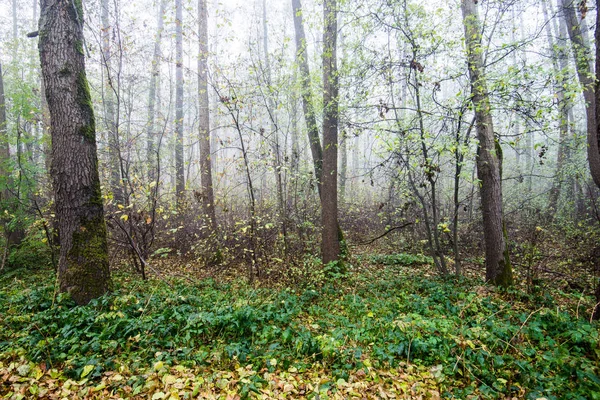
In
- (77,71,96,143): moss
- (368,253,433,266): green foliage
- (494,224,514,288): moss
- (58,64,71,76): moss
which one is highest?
(58,64,71,76): moss

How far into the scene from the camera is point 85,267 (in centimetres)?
452

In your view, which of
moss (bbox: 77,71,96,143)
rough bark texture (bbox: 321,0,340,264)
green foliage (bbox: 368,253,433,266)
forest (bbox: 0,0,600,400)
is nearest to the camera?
forest (bbox: 0,0,600,400)

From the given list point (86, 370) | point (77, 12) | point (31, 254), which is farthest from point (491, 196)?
point (31, 254)

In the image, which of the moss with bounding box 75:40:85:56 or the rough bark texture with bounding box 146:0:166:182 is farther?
the rough bark texture with bounding box 146:0:166:182

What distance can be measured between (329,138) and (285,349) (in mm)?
4561

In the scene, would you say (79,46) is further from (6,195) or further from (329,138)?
(6,195)

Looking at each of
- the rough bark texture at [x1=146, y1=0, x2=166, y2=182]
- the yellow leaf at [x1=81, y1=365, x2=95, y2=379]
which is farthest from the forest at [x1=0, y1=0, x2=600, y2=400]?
the rough bark texture at [x1=146, y1=0, x2=166, y2=182]

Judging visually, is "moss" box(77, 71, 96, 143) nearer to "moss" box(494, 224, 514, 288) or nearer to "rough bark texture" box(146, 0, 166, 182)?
"rough bark texture" box(146, 0, 166, 182)

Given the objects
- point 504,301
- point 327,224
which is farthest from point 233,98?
point 504,301

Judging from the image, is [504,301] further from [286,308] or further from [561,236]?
[561,236]

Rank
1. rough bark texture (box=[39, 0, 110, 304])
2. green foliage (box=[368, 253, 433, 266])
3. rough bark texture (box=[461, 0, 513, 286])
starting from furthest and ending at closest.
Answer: green foliage (box=[368, 253, 433, 266]) → rough bark texture (box=[461, 0, 513, 286]) → rough bark texture (box=[39, 0, 110, 304])

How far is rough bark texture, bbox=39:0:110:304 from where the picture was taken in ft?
14.5

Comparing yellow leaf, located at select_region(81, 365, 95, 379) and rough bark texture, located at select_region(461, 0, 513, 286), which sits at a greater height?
rough bark texture, located at select_region(461, 0, 513, 286)

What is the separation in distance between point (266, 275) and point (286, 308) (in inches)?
85.6
